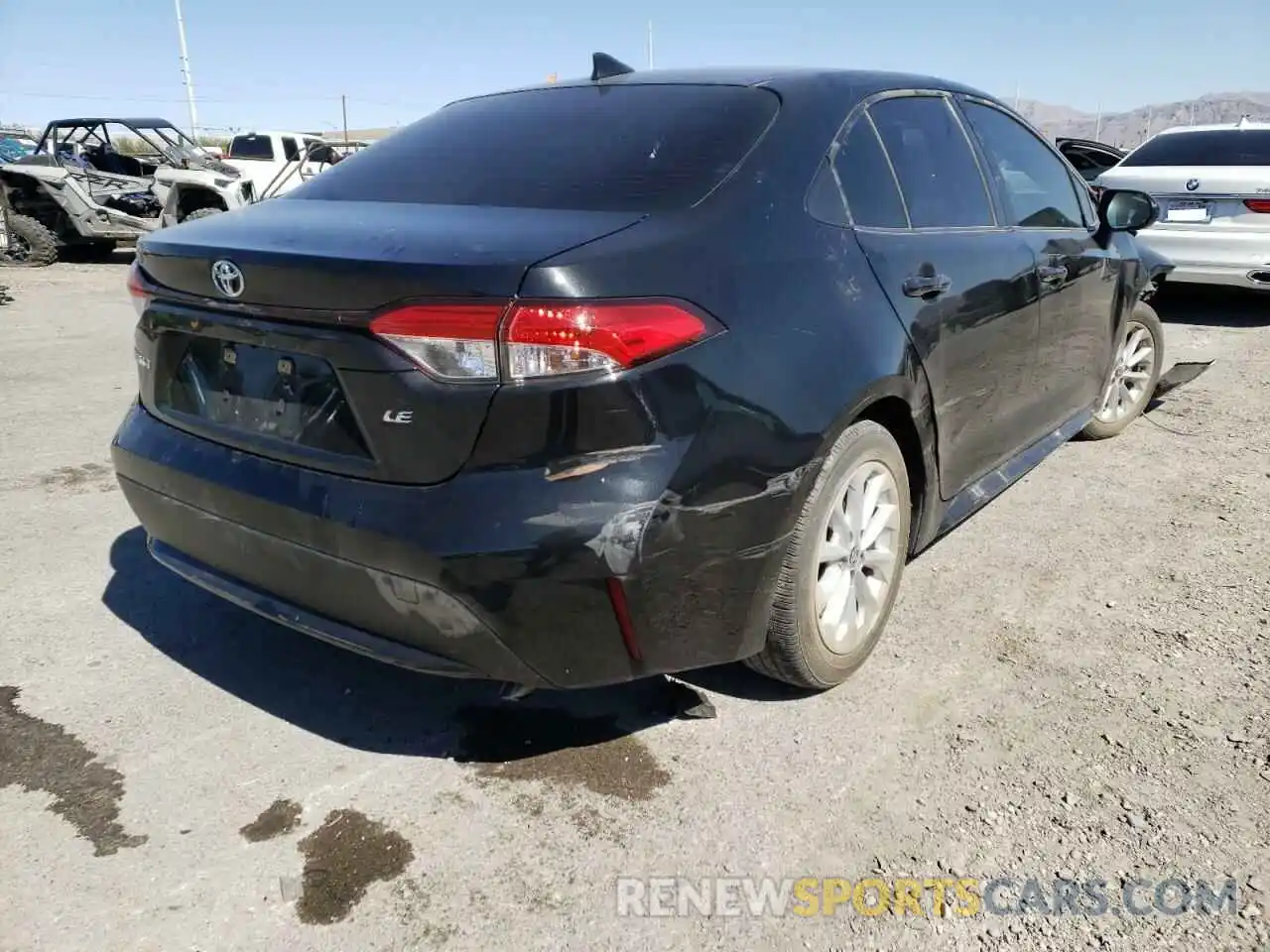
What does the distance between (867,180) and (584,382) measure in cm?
126

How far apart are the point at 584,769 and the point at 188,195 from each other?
1272cm

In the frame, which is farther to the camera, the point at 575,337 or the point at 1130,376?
the point at 1130,376

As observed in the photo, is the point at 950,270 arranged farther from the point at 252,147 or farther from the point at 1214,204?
the point at 252,147

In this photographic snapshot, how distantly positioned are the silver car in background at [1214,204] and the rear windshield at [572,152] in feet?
18.9

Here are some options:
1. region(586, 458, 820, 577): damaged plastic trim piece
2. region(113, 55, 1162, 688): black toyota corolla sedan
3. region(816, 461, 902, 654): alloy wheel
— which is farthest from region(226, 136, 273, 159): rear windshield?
region(586, 458, 820, 577): damaged plastic trim piece

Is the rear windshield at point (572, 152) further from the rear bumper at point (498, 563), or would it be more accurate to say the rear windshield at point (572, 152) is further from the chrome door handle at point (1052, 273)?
the chrome door handle at point (1052, 273)

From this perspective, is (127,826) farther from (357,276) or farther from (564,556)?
(357,276)

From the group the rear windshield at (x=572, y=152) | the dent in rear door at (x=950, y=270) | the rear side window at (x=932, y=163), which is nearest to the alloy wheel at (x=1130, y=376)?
the dent in rear door at (x=950, y=270)

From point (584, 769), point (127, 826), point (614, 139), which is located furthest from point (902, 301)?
point (127, 826)

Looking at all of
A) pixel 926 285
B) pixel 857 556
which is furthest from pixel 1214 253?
pixel 857 556

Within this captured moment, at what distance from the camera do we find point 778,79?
8.97ft

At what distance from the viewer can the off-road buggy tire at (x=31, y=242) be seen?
40.7ft

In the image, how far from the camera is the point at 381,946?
1.86 m

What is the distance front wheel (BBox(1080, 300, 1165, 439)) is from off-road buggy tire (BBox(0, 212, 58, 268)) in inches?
504
